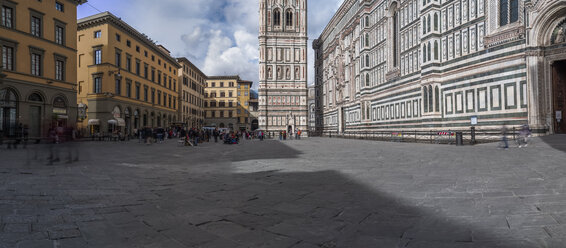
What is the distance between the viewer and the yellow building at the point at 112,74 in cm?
3244

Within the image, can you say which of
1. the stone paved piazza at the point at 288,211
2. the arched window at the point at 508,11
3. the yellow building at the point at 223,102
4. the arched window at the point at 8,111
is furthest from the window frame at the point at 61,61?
the yellow building at the point at 223,102

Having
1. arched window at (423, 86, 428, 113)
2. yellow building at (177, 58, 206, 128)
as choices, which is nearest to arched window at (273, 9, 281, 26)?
yellow building at (177, 58, 206, 128)

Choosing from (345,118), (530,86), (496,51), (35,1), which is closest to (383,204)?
(530,86)

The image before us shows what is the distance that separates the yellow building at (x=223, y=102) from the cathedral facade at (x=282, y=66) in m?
25.3

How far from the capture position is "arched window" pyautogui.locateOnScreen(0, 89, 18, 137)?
821 inches

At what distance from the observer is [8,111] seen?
21359mm

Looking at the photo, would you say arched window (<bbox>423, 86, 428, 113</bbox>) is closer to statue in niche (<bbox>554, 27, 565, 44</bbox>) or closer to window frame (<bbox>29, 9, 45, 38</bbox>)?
statue in niche (<bbox>554, 27, 565, 44</bbox>)

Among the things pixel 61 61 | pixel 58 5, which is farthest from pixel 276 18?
pixel 61 61

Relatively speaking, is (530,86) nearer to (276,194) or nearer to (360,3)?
(276,194)

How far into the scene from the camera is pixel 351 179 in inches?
239

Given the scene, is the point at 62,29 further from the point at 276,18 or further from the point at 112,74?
the point at 276,18

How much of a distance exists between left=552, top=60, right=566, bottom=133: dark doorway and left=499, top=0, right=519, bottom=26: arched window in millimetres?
3645

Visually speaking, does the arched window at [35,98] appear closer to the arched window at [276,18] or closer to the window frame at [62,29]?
the window frame at [62,29]

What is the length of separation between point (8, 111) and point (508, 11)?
112ft
